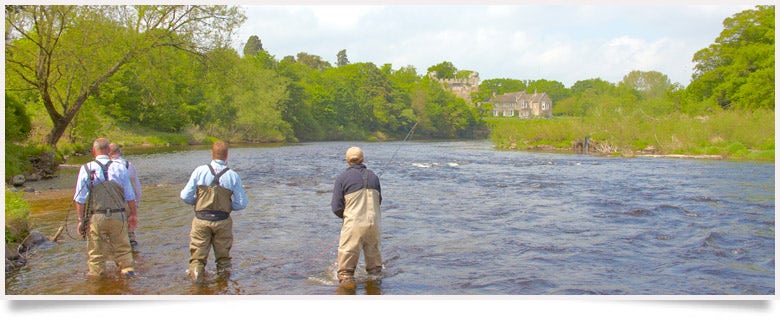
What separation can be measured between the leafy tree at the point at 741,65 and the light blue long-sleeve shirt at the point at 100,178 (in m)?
40.7

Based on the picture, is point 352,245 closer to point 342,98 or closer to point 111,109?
point 111,109

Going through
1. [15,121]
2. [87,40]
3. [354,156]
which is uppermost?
[87,40]

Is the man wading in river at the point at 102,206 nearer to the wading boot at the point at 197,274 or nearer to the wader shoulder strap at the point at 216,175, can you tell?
the wading boot at the point at 197,274

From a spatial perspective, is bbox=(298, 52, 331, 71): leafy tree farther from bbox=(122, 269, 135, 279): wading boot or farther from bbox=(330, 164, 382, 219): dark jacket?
bbox=(330, 164, 382, 219): dark jacket

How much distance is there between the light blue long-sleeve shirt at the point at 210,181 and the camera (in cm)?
716

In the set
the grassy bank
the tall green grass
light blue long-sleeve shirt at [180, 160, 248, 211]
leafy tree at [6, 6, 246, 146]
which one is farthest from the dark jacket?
the grassy bank

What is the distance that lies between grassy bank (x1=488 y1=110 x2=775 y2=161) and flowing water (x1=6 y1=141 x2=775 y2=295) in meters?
13.6

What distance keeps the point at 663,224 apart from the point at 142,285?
9.56m

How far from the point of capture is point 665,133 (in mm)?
37312

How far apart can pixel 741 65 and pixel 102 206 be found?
50.4 m

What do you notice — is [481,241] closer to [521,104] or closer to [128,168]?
[128,168]

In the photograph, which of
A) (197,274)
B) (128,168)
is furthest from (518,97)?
(197,274)

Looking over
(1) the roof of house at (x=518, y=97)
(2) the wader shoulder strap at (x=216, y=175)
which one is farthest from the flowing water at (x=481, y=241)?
(1) the roof of house at (x=518, y=97)

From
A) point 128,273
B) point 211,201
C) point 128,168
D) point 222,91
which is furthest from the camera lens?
point 222,91
